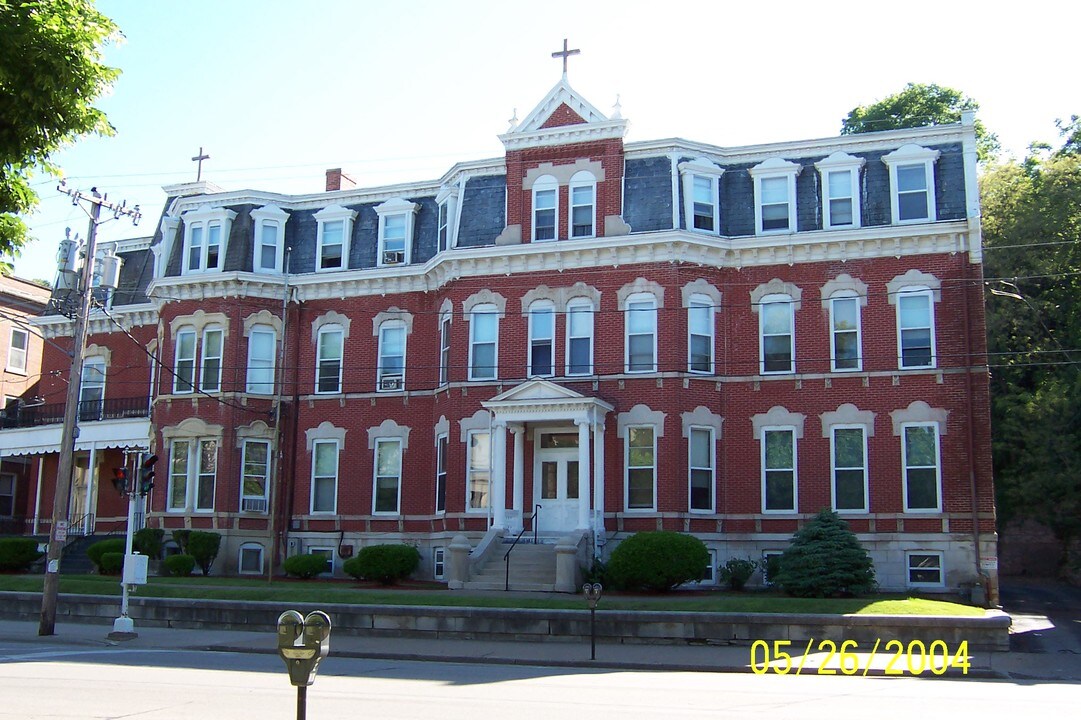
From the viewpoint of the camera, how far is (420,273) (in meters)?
34.4

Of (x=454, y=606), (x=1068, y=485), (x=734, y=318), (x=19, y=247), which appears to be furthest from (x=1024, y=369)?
(x=19, y=247)

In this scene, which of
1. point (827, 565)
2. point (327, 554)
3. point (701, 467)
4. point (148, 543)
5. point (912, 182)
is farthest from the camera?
point (327, 554)

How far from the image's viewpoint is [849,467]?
97.6 feet

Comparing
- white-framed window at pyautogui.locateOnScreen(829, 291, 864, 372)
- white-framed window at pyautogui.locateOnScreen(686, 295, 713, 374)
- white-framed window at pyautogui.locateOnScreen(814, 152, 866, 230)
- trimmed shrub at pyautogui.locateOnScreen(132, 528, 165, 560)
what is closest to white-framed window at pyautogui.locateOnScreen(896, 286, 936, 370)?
white-framed window at pyautogui.locateOnScreen(829, 291, 864, 372)

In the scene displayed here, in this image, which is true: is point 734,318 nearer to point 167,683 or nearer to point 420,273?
point 420,273

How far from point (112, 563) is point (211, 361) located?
6949 mm

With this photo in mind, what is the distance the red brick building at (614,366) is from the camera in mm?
29344

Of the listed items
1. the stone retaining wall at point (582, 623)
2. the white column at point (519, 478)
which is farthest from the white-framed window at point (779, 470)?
the stone retaining wall at point (582, 623)

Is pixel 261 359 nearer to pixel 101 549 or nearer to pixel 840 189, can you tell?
pixel 101 549

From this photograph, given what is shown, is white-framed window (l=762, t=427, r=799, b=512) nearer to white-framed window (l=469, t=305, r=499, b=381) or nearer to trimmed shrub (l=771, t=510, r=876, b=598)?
trimmed shrub (l=771, t=510, r=876, b=598)

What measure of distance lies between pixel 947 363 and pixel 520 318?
1179 cm

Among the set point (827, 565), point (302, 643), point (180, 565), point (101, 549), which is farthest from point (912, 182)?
point (101, 549)

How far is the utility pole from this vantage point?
2348 centimetres

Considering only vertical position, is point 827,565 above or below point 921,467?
below
